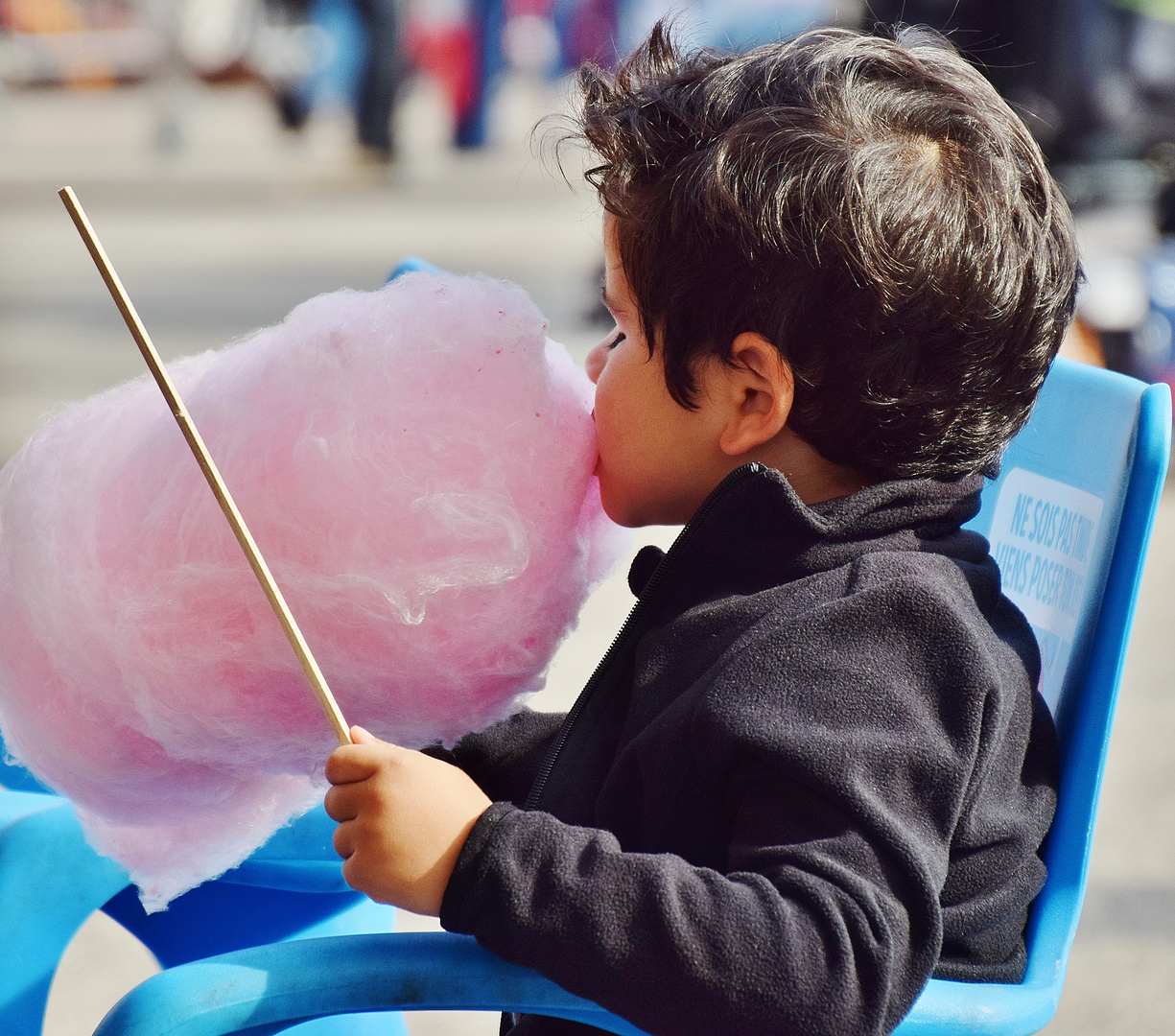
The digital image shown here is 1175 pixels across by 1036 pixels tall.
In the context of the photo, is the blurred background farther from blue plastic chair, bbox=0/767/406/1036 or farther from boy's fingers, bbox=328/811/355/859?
boy's fingers, bbox=328/811/355/859

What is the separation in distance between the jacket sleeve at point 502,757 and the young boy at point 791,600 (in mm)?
172

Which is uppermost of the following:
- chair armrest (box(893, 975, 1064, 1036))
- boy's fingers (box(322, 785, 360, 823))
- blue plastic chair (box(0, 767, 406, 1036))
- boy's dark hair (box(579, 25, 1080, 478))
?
boy's dark hair (box(579, 25, 1080, 478))

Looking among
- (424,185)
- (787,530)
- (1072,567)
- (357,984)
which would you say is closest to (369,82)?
(424,185)

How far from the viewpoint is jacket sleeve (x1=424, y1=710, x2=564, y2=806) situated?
1164 millimetres

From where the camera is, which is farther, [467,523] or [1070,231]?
[1070,231]

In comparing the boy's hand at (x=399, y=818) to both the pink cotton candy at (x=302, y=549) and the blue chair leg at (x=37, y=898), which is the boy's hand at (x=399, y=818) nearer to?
the pink cotton candy at (x=302, y=549)

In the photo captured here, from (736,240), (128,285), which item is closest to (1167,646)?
(736,240)

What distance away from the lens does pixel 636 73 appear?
1110mm

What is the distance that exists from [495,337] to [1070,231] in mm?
431

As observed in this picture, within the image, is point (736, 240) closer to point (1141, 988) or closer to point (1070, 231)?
point (1070, 231)

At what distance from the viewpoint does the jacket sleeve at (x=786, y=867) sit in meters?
0.79

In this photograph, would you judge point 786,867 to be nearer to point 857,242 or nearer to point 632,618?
point 632,618

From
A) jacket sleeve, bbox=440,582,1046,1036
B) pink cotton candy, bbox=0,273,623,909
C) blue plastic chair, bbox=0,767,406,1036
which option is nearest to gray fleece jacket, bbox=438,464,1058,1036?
jacket sleeve, bbox=440,582,1046,1036

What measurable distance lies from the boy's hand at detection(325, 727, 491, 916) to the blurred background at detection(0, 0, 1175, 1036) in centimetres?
38
